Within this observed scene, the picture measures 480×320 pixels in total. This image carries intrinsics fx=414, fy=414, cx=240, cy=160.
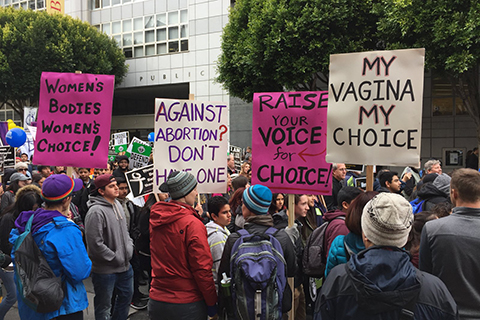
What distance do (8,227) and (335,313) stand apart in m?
3.96

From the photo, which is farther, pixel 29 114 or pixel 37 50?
pixel 37 50

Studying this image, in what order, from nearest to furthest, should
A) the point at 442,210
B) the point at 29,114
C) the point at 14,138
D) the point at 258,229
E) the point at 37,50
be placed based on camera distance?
the point at 258,229, the point at 442,210, the point at 14,138, the point at 29,114, the point at 37,50

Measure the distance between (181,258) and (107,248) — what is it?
1330mm

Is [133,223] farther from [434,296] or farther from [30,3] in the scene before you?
[30,3]

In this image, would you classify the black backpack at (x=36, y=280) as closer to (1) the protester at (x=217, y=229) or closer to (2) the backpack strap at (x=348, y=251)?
(1) the protester at (x=217, y=229)

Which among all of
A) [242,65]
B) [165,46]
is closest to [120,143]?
[242,65]

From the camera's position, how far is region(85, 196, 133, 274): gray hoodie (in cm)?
412

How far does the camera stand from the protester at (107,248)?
4.14 m

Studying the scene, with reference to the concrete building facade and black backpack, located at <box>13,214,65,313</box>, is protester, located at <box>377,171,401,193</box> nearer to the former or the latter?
black backpack, located at <box>13,214,65,313</box>

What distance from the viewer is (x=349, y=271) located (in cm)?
188

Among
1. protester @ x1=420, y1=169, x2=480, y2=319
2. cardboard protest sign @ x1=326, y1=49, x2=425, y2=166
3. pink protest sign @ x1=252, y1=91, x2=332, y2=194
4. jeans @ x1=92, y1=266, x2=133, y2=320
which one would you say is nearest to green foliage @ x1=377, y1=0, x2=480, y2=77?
cardboard protest sign @ x1=326, y1=49, x2=425, y2=166

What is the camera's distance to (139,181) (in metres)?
5.52

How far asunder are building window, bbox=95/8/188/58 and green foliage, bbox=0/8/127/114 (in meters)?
3.40

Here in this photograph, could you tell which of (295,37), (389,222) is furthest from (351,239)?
(295,37)
